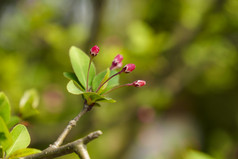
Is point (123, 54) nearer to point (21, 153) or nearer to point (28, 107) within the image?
point (28, 107)

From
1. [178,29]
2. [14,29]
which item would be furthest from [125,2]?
[14,29]

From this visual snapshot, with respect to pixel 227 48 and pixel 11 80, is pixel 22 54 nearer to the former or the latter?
pixel 11 80

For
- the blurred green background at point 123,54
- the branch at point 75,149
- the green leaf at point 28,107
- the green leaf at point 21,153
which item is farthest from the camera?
the blurred green background at point 123,54

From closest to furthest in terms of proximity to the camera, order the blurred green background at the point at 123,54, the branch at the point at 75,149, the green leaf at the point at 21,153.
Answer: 1. the branch at the point at 75,149
2. the green leaf at the point at 21,153
3. the blurred green background at the point at 123,54

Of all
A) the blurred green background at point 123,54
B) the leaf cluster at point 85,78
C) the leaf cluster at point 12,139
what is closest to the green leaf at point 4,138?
the leaf cluster at point 12,139

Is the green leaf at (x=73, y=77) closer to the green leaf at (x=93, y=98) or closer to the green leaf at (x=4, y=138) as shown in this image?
the green leaf at (x=93, y=98)

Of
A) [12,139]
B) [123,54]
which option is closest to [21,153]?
[12,139]

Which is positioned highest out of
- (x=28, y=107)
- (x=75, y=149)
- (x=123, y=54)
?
(x=123, y=54)
